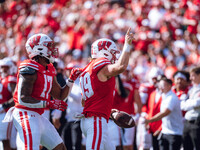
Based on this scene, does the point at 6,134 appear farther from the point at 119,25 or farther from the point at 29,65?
the point at 119,25

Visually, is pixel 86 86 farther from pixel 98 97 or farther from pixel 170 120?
pixel 170 120

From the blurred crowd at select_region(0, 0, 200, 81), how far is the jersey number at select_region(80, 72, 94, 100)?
485cm

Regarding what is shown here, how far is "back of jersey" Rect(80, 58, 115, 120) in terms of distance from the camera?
4891mm

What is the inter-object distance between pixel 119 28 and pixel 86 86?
25.1 ft

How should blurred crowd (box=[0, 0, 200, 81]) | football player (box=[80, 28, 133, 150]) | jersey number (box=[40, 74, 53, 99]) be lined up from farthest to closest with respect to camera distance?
1. blurred crowd (box=[0, 0, 200, 81])
2. jersey number (box=[40, 74, 53, 99])
3. football player (box=[80, 28, 133, 150])

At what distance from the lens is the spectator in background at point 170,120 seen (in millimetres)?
6621

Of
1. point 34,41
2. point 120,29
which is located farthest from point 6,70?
point 120,29

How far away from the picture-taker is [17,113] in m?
4.95

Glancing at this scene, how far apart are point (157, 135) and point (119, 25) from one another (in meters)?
5.81

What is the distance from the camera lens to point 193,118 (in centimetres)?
676

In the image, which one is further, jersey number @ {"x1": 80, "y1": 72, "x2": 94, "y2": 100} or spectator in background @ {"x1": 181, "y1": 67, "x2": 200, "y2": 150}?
spectator in background @ {"x1": 181, "y1": 67, "x2": 200, "y2": 150}

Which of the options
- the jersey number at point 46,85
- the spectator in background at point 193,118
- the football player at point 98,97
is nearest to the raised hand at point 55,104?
the jersey number at point 46,85

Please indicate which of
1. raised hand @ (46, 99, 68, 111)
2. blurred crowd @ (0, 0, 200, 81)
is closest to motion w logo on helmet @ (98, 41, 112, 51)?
raised hand @ (46, 99, 68, 111)

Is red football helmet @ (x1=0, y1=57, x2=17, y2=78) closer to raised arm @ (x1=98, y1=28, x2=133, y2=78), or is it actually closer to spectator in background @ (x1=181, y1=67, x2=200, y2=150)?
raised arm @ (x1=98, y1=28, x2=133, y2=78)
